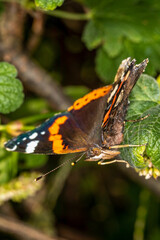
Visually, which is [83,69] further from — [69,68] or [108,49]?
[108,49]

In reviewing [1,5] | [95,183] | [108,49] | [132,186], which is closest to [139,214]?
[132,186]

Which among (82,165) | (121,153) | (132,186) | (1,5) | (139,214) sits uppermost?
(1,5)

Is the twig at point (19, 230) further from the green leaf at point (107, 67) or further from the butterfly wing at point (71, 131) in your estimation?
the green leaf at point (107, 67)

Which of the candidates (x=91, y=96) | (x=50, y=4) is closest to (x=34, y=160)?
(x=91, y=96)

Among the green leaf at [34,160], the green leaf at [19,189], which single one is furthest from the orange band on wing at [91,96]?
the green leaf at [34,160]

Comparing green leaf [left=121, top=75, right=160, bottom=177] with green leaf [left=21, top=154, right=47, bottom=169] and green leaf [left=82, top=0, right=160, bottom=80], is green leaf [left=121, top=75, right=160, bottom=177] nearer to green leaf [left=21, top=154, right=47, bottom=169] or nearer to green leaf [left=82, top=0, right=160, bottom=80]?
green leaf [left=82, top=0, right=160, bottom=80]

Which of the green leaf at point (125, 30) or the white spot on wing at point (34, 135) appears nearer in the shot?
the white spot on wing at point (34, 135)

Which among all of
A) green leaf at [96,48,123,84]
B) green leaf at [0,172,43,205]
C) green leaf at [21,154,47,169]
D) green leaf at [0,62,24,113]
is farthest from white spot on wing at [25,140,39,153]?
green leaf at [96,48,123,84]
